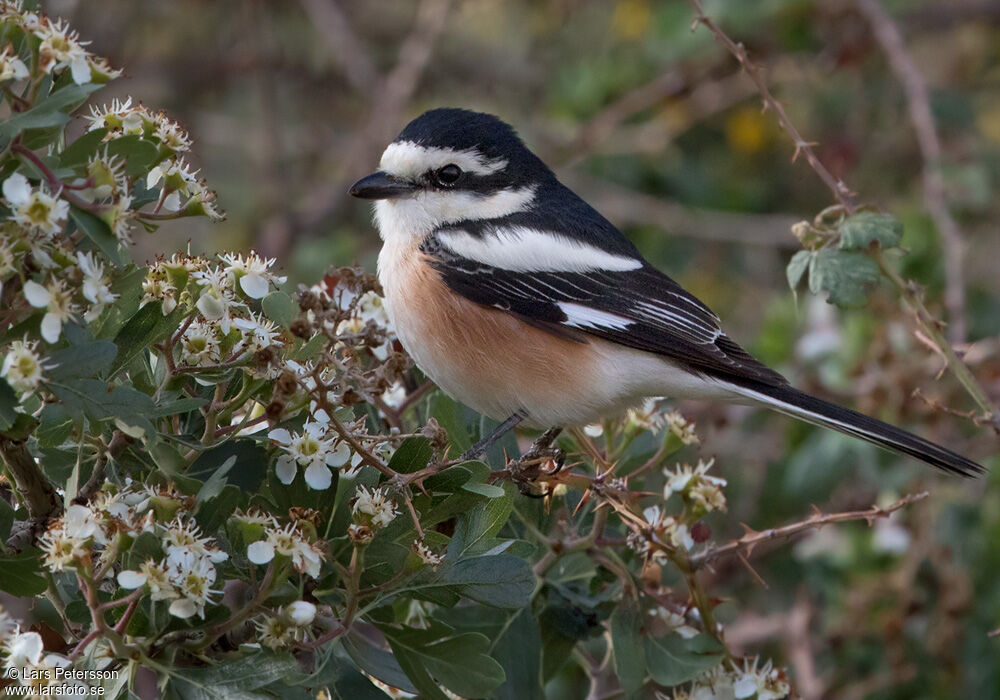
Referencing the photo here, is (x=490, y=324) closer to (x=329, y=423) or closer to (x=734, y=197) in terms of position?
(x=329, y=423)

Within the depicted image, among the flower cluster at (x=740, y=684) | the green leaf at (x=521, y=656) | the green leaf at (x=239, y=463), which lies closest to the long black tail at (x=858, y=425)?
the flower cluster at (x=740, y=684)

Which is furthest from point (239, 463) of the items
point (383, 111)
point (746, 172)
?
point (746, 172)

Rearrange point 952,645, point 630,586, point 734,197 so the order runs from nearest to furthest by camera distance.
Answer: point 630,586
point 952,645
point 734,197

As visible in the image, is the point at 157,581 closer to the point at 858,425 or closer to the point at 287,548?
the point at 287,548

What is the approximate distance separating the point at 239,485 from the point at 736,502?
3.31 meters

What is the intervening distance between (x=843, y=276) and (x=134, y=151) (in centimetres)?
177

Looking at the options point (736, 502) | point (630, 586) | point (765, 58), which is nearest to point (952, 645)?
→ point (736, 502)

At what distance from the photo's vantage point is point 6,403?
67.9 inches

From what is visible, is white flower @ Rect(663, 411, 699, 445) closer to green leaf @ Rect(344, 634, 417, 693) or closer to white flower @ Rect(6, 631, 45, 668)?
green leaf @ Rect(344, 634, 417, 693)

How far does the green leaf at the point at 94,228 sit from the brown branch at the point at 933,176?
2.76m

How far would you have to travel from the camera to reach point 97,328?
1.93m

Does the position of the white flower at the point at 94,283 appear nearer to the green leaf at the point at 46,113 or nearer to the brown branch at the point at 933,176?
the green leaf at the point at 46,113

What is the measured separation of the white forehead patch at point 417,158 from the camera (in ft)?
11.4

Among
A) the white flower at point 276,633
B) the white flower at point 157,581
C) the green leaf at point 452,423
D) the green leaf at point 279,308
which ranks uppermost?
the green leaf at point 452,423
